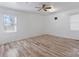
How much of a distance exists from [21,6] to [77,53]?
0.98m

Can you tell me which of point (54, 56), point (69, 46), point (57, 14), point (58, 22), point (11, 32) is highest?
point (57, 14)

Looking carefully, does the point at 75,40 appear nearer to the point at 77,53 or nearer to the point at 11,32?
the point at 77,53

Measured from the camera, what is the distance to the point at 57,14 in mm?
1266

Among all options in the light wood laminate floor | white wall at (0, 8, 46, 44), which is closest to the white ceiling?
white wall at (0, 8, 46, 44)

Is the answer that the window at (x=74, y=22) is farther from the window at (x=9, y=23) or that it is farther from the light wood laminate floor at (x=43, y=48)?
the window at (x=9, y=23)

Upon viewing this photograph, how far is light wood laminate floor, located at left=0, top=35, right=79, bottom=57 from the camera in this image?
128cm

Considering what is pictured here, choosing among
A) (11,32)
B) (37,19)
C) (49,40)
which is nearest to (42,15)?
(37,19)

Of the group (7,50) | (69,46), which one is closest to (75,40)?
(69,46)

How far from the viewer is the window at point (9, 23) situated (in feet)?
3.98

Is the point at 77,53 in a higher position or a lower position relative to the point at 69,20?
lower

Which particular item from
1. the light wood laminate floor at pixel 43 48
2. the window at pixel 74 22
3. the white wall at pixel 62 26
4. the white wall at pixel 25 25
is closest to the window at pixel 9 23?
the white wall at pixel 25 25

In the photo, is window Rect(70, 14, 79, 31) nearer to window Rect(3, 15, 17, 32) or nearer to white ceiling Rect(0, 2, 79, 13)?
white ceiling Rect(0, 2, 79, 13)

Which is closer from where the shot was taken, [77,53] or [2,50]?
[2,50]

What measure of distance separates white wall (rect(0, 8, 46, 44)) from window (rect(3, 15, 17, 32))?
0.14ft
